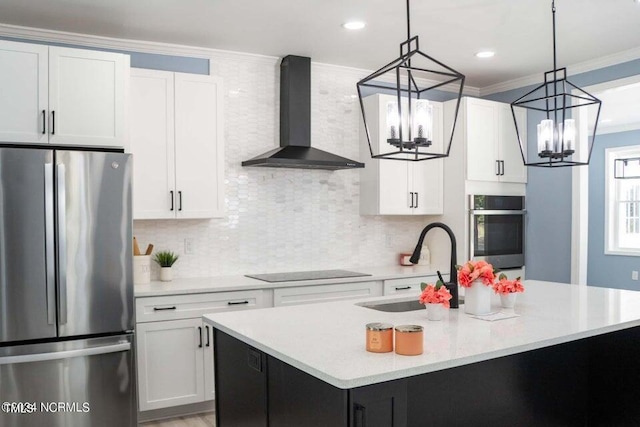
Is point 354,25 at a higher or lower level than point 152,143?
higher

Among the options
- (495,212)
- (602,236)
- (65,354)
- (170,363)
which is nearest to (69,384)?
(65,354)

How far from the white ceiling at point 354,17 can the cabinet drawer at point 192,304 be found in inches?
71.0

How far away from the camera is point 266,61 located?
179 inches

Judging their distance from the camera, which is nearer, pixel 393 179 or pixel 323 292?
pixel 323 292

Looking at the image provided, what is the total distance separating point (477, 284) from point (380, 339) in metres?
0.81

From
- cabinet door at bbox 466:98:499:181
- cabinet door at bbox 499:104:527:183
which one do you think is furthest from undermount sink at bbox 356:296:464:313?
cabinet door at bbox 499:104:527:183

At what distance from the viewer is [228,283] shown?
3.96 m

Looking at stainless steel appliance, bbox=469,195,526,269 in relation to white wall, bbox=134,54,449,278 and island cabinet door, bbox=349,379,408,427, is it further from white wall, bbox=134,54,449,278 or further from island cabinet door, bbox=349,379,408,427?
island cabinet door, bbox=349,379,408,427

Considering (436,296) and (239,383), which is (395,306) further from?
(239,383)

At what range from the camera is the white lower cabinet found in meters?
3.62

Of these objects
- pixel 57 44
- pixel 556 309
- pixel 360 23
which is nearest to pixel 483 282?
pixel 556 309

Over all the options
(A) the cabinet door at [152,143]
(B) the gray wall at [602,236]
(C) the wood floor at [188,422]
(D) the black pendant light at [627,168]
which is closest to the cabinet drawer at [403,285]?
(C) the wood floor at [188,422]

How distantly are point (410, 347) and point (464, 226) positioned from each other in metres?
3.20

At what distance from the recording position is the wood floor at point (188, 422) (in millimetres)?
3725
